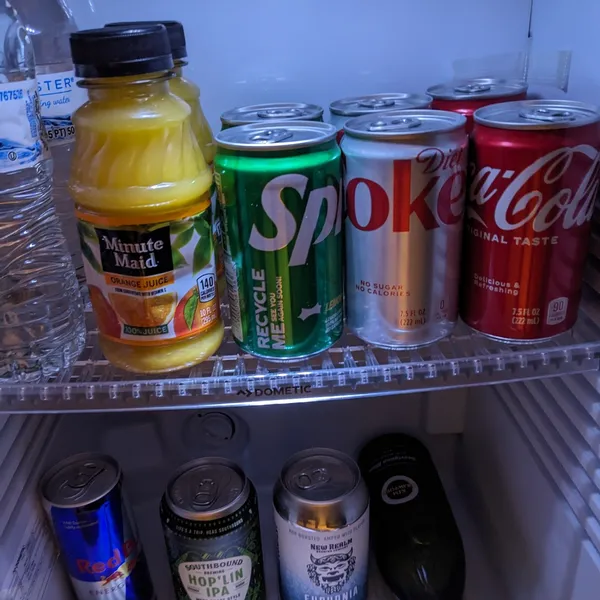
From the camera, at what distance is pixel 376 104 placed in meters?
0.79

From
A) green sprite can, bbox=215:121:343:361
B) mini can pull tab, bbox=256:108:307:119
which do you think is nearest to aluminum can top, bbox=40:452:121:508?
green sprite can, bbox=215:121:343:361

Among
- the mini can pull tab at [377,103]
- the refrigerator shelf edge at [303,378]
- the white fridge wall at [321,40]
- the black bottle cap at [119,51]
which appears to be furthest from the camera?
the white fridge wall at [321,40]

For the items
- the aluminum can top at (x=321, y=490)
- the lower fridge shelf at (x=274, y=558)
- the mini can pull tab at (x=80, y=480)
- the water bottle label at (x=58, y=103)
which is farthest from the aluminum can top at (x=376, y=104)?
the lower fridge shelf at (x=274, y=558)

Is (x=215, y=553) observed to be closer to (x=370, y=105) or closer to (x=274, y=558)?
(x=274, y=558)

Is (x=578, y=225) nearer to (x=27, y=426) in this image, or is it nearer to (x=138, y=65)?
(x=138, y=65)

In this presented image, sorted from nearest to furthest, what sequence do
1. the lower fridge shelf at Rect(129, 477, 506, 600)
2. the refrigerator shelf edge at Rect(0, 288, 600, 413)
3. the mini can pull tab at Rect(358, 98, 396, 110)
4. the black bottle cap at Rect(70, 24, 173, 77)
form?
1. the black bottle cap at Rect(70, 24, 173, 77)
2. the refrigerator shelf edge at Rect(0, 288, 600, 413)
3. the mini can pull tab at Rect(358, 98, 396, 110)
4. the lower fridge shelf at Rect(129, 477, 506, 600)

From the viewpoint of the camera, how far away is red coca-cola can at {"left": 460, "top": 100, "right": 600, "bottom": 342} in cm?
60

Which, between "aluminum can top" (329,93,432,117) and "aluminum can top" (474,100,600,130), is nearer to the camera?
"aluminum can top" (474,100,600,130)

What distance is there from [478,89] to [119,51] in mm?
482

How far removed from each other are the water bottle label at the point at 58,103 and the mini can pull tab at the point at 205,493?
0.50 m

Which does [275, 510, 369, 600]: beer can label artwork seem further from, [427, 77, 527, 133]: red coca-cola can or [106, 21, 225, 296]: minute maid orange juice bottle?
[427, 77, 527, 133]: red coca-cola can

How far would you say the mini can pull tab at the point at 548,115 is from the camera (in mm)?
604

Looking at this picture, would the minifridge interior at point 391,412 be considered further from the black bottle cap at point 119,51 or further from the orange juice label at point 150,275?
the black bottle cap at point 119,51

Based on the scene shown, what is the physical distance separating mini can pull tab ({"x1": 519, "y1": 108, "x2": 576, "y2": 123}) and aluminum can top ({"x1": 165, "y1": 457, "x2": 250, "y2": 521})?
598 mm
